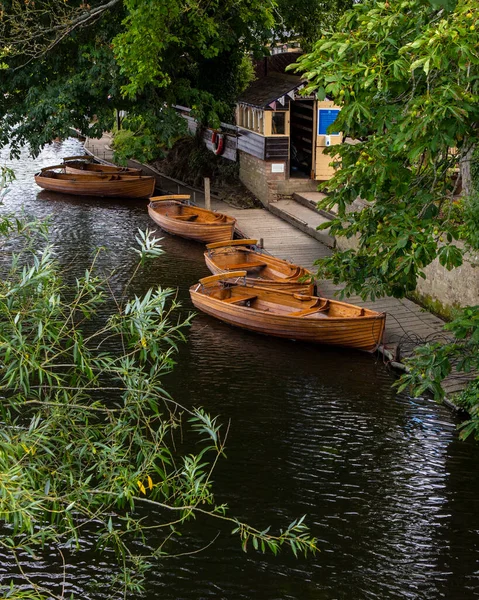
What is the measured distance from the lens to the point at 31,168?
35.1 meters

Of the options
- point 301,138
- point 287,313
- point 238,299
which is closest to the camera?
point 287,313

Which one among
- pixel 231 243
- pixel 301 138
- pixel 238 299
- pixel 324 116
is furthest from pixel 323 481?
pixel 301 138

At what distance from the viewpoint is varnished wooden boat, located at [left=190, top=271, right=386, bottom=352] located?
51.5 feet

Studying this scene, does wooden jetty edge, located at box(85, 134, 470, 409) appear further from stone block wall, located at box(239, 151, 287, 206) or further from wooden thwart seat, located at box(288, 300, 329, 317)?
wooden thwart seat, located at box(288, 300, 329, 317)

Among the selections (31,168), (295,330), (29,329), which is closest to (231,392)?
(295,330)

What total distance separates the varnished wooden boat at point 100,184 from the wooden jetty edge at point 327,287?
106 cm

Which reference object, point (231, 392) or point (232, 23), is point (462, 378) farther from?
point (232, 23)

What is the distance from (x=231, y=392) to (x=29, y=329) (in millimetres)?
8400

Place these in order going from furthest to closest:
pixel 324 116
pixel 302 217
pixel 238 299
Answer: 1. pixel 324 116
2. pixel 302 217
3. pixel 238 299

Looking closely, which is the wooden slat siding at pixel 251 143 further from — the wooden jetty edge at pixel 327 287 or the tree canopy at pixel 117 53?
the wooden jetty edge at pixel 327 287

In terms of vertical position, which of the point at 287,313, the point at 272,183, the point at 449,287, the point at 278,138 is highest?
the point at 278,138

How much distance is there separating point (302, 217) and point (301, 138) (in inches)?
196

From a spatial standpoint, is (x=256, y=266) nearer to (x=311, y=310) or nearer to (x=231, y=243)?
(x=231, y=243)

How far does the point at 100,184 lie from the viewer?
2931cm
